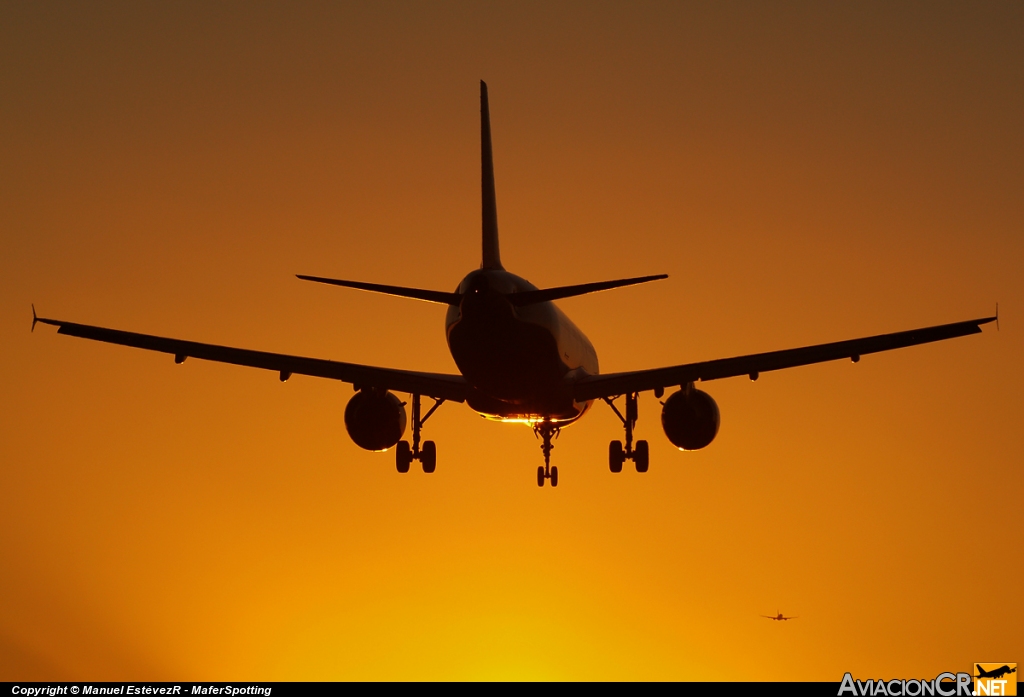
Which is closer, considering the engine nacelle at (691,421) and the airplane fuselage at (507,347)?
the airplane fuselage at (507,347)

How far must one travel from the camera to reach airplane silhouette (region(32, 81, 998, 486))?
1444 inches

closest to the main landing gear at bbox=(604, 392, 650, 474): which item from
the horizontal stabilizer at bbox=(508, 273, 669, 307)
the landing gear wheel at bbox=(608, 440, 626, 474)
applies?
the landing gear wheel at bbox=(608, 440, 626, 474)

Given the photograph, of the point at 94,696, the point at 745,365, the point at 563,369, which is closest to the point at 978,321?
the point at 745,365

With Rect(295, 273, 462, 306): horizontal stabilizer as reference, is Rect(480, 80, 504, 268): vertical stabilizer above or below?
above

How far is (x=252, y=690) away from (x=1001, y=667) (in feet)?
63.2

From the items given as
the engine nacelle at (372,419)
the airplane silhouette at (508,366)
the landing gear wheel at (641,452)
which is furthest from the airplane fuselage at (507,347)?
the landing gear wheel at (641,452)

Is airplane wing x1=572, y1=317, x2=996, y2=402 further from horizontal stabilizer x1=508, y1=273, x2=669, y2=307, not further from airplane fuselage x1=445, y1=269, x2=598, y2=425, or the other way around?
horizontal stabilizer x1=508, y1=273, x2=669, y2=307

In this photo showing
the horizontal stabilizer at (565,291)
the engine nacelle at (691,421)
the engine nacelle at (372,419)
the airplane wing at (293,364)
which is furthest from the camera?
the engine nacelle at (372,419)

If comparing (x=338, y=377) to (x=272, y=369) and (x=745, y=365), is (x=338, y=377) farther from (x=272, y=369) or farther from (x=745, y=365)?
(x=745, y=365)

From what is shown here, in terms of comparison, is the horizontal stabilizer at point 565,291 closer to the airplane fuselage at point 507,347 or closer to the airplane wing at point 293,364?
the airplane fuselage at point 507,347

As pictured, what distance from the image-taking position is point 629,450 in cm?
4684

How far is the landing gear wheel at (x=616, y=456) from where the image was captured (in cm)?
4684

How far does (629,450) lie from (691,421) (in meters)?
4.33

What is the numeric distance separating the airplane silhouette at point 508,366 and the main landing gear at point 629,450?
0.11ft
